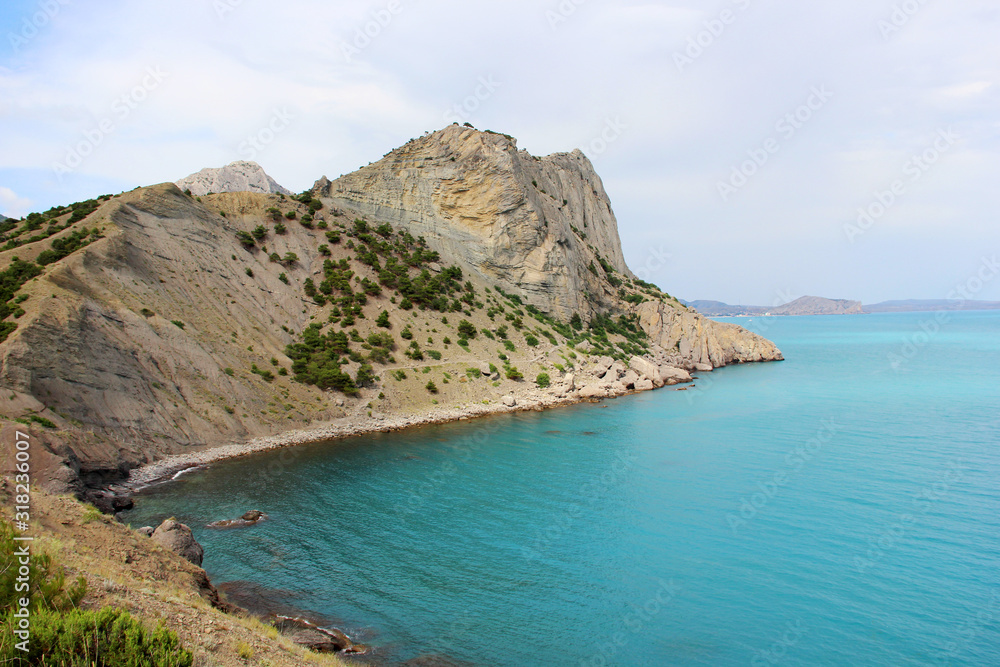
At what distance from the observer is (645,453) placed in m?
32.8

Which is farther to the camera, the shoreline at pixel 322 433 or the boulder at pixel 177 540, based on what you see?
the shoreline at pixel 322 433

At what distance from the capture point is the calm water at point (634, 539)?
14.9 meters

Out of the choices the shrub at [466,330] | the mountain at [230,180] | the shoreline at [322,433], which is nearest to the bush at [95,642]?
the shoreline at [322,433]

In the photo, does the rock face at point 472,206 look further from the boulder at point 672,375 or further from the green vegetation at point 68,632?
the green vegetation at point 68,632

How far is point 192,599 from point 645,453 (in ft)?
85.2

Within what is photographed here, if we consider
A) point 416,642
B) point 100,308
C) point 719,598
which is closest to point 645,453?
point 719,598

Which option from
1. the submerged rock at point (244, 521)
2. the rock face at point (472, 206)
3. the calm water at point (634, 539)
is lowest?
the calm water at point (634, 539)

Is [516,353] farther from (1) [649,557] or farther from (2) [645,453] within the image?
(1) [649,557]

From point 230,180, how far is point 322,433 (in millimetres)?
48718

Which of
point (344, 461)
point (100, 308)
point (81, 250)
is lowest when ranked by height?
point (344, 461)

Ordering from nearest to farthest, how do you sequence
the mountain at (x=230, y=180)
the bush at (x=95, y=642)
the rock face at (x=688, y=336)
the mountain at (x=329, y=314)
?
1. the bush at (x=95, y=642)
2. the mountain at (x=329, y=314)
3. the mountain at (x=230, y=180)
4. the rock face at (x=688, y=336)

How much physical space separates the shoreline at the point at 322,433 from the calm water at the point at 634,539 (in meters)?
1.04

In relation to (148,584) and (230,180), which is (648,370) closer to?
(148,584)

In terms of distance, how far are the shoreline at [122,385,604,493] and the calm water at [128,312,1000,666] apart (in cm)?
104
